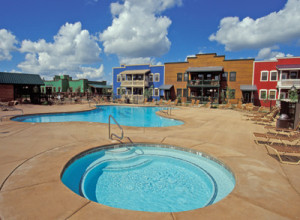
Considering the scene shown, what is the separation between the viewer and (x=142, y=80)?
34.2 meters

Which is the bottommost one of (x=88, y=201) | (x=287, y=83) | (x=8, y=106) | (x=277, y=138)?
(x=88, y=201)

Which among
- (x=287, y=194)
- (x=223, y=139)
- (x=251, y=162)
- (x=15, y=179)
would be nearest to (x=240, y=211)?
(x=287, y=194)

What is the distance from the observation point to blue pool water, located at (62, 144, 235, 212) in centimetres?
400

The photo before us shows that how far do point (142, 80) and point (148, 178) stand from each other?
30.3m

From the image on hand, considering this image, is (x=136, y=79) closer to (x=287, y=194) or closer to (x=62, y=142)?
(x=62, y=142)

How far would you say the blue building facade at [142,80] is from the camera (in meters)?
34.0

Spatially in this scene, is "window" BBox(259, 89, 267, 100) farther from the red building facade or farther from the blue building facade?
the blue building facade

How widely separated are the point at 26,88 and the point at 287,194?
3052cm

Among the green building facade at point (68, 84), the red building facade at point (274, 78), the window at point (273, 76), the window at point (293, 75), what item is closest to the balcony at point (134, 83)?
the green building facade at point (68, 84)

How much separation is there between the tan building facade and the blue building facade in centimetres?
206

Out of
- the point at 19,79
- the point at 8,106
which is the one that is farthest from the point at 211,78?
the point at 19,79

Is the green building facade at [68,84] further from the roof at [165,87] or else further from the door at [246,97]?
the door at [246,97]

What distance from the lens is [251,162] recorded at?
4.95 meters

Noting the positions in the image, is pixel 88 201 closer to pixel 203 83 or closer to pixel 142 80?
pixel 203 83
